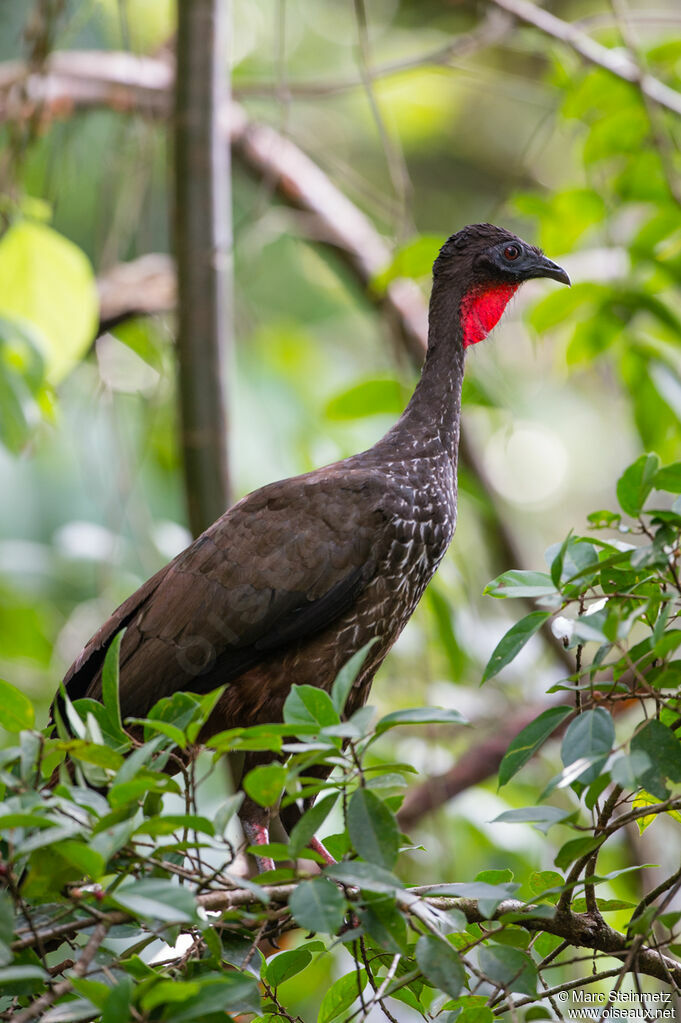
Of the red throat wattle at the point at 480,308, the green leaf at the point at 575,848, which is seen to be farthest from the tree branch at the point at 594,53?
the green leaf at the point at 575,848

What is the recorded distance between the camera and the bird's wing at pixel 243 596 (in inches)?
103

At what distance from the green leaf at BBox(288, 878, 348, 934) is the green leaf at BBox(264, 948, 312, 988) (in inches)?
17.8

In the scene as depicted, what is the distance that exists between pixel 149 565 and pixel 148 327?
1.23 m

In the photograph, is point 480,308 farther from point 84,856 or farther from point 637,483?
point 84,856

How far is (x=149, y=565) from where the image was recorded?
3.74 metres

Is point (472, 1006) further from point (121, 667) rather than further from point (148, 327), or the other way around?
point (148, 327)

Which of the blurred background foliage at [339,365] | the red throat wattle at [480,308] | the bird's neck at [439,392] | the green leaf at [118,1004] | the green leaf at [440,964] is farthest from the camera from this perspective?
the blurred background foliage at [339,365]

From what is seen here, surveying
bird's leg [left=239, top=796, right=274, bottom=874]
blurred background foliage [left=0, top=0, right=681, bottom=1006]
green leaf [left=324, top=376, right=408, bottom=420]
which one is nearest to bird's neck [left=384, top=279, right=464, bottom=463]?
blurred background foliage [left=0, top=0, right=681, bottom=1006]

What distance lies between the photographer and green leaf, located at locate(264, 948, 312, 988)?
1.82 meters

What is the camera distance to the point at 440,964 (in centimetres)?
148

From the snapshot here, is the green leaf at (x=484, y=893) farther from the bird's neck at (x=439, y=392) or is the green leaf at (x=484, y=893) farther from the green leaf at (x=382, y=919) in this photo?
the bird's neck at (x=439, y=392)

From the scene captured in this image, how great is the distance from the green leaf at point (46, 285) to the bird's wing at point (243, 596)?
858 millimetres

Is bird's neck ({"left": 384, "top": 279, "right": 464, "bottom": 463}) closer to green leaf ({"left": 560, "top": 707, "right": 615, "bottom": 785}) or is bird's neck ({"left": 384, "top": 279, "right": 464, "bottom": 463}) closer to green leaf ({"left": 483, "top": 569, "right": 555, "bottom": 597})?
green leaf ({"left": 483, "top": 569, "right": 555, "bottom": 597})

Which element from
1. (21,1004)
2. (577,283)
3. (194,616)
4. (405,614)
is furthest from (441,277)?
(21,1004)
